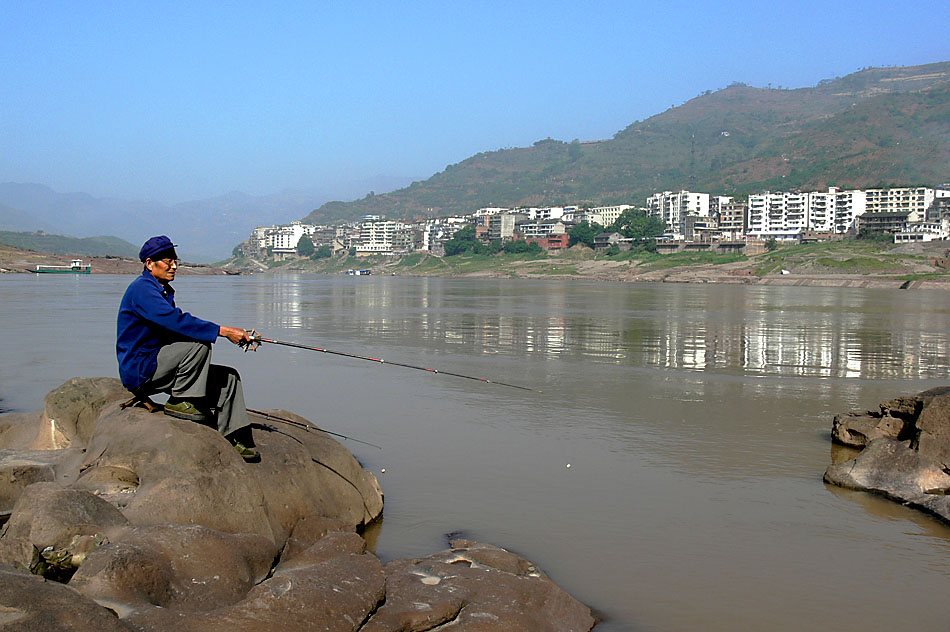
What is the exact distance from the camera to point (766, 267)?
9975cm

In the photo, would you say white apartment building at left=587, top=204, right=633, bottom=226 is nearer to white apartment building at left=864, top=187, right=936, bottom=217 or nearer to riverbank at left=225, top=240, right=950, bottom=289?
riverbank at left=225, top=240, right=950, bottom=289

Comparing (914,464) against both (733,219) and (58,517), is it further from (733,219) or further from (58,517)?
(733,219)

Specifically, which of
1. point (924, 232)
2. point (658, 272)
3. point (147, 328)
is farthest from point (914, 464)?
point (924, 232)

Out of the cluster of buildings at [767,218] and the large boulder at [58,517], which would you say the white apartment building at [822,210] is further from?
the large boulder at [58,517]

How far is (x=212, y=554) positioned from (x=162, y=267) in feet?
9.19

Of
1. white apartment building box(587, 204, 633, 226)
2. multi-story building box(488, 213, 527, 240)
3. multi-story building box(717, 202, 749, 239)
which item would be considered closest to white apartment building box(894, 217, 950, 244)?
multi-story building box(717, 202, 749, 239)

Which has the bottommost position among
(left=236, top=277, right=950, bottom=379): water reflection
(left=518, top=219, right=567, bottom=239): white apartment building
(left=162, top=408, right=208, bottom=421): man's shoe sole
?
(left=236, top=277, right=950, bottom=379): water reflection

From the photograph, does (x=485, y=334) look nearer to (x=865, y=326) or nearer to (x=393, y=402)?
(x=393, y=402)

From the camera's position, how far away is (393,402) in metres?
14.5

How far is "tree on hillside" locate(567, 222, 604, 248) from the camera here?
151625 millimetres

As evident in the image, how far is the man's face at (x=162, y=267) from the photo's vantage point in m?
7.12

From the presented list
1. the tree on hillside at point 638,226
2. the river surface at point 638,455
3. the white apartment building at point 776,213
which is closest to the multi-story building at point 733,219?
the white apartment building at point 776,213

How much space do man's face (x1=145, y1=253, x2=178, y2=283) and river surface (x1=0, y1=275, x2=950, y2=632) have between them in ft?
9.86

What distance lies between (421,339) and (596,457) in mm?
15153
